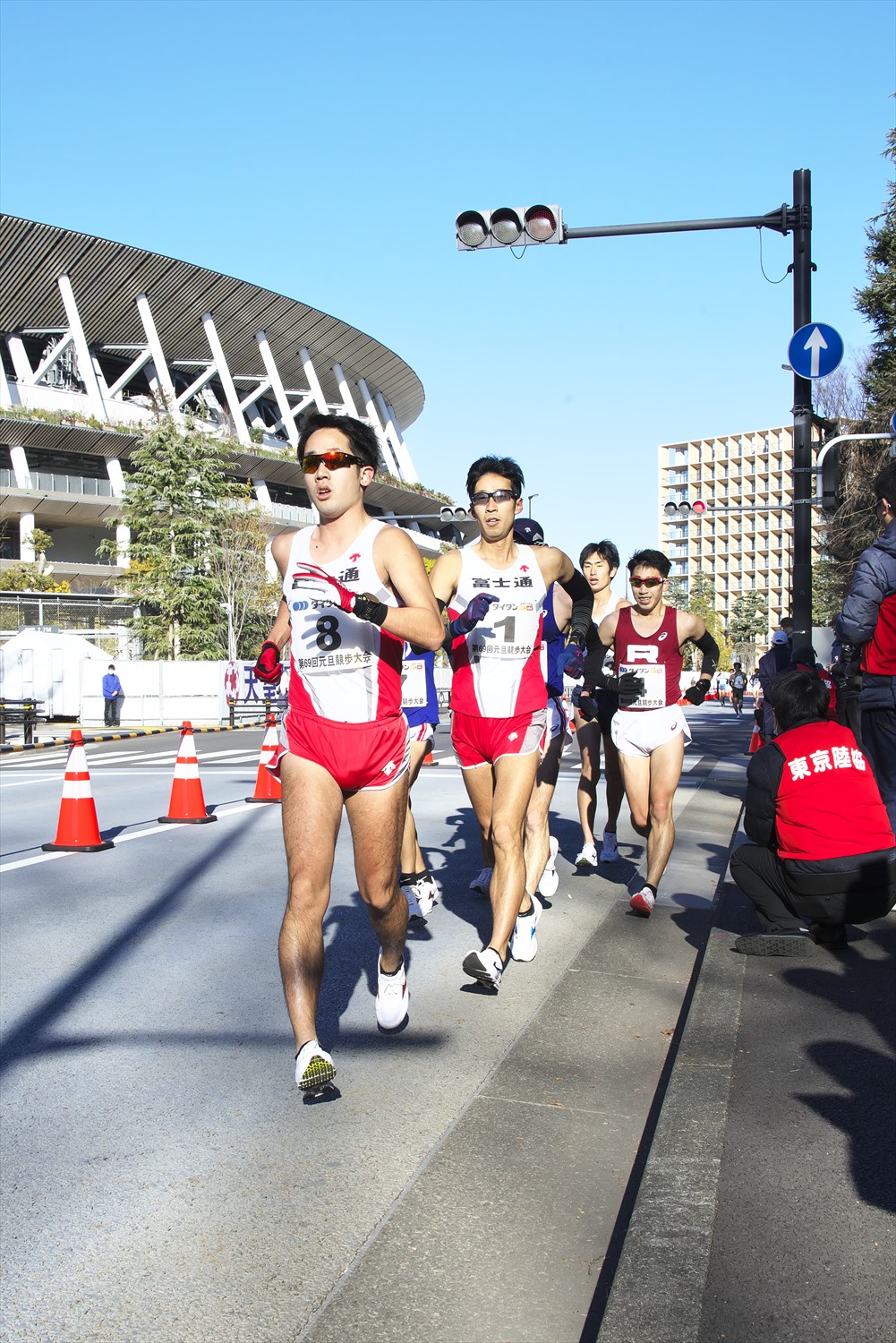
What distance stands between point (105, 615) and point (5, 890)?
114ft

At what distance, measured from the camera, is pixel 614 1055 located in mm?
4328

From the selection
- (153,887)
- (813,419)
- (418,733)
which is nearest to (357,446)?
(418,733)

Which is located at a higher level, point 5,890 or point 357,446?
point 357,446

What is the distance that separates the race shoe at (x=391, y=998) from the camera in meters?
4.38

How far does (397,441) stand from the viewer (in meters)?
93.3

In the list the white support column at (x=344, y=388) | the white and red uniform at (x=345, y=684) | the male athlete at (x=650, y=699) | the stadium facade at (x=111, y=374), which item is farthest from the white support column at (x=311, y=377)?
the white and red uniform at (x=345, y=684)

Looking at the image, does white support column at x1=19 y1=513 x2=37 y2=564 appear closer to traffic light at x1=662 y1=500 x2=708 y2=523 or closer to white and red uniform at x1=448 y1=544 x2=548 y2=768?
traffic light at x1=662 y1=500 x2=708 y2=523

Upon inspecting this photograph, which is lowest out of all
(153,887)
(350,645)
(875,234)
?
(153,887)

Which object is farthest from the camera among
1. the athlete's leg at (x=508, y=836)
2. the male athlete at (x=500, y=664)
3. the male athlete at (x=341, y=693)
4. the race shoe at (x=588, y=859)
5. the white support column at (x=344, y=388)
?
the white support column at (x=344, y=388)

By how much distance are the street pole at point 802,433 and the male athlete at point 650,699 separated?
15.7 ft

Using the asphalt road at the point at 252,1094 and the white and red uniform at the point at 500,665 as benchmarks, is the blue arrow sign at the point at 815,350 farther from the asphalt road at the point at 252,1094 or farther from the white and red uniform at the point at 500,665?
the white and red uniform at the point at 500,665

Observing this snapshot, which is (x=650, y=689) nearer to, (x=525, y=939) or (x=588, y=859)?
(x=525, y=939)

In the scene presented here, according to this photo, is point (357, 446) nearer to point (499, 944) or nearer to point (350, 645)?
point (350, 645)

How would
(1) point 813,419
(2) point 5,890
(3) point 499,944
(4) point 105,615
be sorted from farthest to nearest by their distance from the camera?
(4) point 105,615, (1) point 813,419, (2) point 5,890, (3) point 499,944
